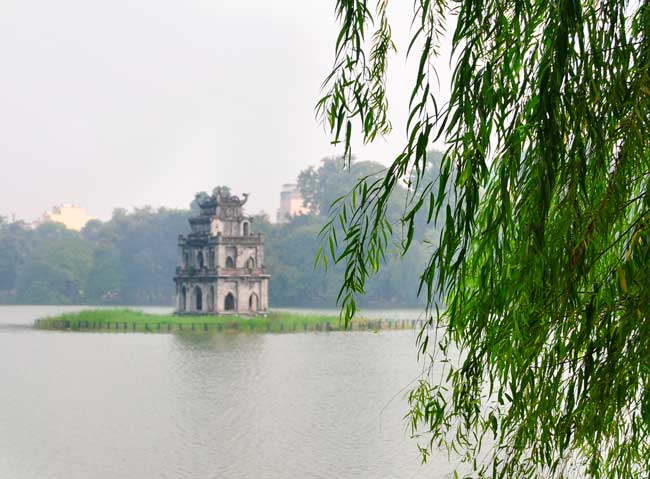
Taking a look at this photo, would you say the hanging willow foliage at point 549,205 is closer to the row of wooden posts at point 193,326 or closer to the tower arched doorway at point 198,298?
the row of wooden posts at point 193,326

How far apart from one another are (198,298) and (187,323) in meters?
4.12

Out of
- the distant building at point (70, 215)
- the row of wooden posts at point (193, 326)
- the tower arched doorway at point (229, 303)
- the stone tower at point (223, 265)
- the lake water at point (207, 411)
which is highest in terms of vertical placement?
the distant building at point (70, 215)

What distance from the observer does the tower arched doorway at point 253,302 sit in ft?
156

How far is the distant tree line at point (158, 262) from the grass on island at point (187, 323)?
79.9 ft

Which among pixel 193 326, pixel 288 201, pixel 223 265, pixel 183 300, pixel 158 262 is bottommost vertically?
pixel 193 326

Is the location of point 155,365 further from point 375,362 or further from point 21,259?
point 21,259

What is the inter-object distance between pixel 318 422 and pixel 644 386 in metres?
18.5

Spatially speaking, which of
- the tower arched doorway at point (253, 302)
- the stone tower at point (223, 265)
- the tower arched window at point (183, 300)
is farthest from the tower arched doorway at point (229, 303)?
the tower arched window at point (183, 300)

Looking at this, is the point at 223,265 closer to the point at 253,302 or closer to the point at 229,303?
the point at 229,303

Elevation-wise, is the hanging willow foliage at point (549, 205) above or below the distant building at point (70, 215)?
below

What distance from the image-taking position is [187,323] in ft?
148

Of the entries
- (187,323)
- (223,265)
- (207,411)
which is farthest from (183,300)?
(207,411)

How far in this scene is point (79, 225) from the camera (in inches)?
5305

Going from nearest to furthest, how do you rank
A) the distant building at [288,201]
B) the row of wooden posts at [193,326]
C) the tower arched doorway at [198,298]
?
1. the row of wooden posts at [193,326]
2. the tower arched doorway at [198,298]
3. the distant building at [288,201]
